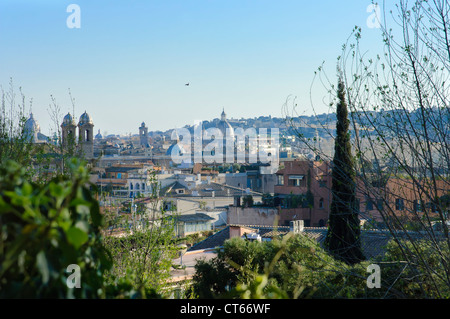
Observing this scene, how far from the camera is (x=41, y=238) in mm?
889

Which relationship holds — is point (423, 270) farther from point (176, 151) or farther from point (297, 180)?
point (176, 151)

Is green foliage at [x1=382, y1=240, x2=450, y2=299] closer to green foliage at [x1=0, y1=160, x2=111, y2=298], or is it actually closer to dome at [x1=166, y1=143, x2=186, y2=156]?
green foliage at [x1=0, y1=160, x2=111, y2=298]

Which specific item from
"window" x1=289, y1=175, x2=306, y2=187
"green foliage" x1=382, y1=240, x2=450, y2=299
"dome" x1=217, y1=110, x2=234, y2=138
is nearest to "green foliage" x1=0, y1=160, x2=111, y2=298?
"green foliage" x1=382, y1=240, x2=450, y2=299

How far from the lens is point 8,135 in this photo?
5551 millimetres

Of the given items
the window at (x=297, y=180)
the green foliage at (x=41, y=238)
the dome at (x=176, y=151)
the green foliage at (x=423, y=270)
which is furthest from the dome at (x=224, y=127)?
the green foliage at (x=41, y=238)

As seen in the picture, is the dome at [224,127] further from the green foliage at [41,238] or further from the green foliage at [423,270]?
the green foliage at [41,238]

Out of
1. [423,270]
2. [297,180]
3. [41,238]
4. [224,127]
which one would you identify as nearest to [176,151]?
[224,127]

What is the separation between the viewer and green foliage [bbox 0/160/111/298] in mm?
882

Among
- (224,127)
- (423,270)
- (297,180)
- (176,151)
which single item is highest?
(224,127)
